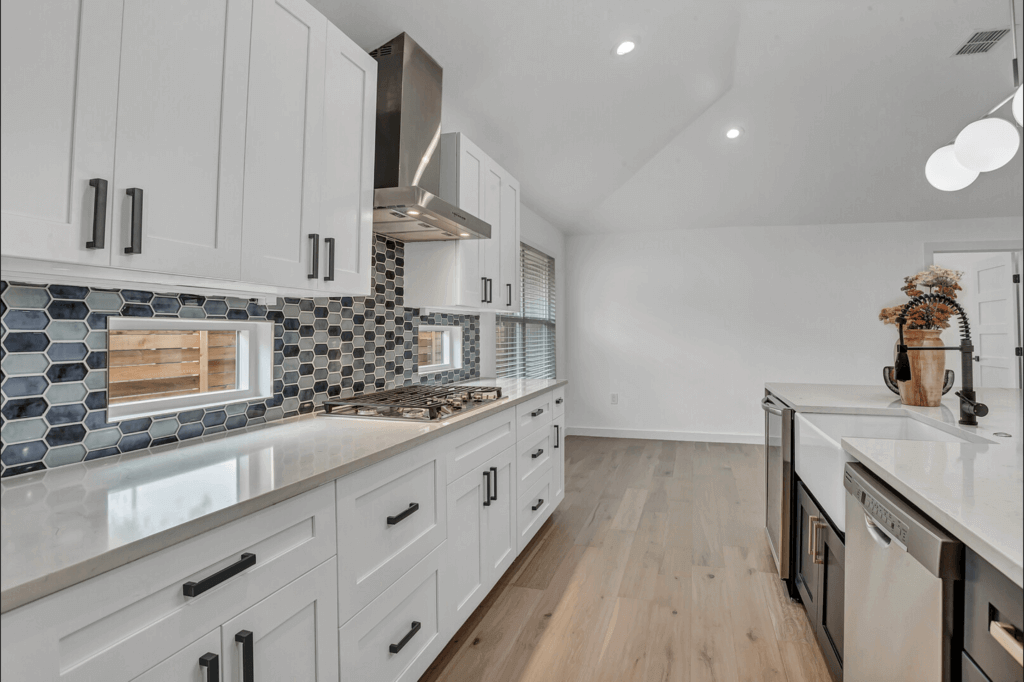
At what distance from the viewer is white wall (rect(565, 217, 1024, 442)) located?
209 inches

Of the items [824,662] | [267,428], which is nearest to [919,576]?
[824,662]

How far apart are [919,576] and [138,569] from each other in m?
1.37

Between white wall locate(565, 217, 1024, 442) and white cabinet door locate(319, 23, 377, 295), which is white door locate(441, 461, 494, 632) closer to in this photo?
white cabinet door locate(319, 23, 377, 295)

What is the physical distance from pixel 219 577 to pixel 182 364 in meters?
0.93

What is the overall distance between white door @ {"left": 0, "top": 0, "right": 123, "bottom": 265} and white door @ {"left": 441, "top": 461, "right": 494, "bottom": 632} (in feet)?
4.32

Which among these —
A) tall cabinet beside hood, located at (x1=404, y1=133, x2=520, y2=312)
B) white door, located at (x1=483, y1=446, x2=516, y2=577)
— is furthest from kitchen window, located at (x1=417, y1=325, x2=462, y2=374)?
white door, located at (x1=483, y1=446, x2=516, y2=577)

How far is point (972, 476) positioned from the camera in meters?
1.14

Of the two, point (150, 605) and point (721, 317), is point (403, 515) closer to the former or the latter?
point (150, 605)

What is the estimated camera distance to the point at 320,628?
124cm

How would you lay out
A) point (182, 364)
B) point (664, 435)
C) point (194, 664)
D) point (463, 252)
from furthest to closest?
point (664, 435) < point (463, 252) < point (182, 364) < point (194, 664)

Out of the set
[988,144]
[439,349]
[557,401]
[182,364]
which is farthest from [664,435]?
[182,364]

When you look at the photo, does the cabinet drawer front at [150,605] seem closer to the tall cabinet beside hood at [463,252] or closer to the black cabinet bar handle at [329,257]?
the black cabinet bar handle at [329,257]

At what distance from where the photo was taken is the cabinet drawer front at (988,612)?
29.7 inches

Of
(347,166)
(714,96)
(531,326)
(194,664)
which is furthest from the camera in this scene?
(531,326)
